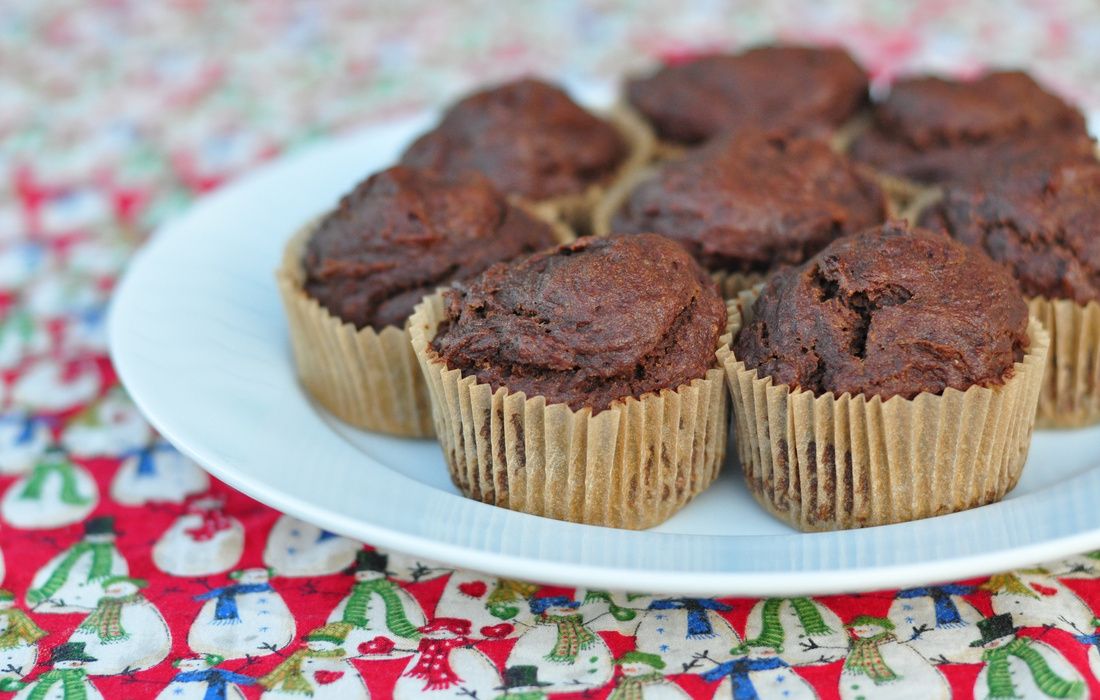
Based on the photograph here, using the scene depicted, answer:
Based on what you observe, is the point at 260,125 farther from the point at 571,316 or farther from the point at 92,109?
the point at 571,316

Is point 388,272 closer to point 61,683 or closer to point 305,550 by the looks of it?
point 305,550

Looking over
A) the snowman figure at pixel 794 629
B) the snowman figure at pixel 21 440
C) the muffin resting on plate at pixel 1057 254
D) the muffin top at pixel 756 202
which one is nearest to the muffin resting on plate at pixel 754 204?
the muffin top at pixel 756 202

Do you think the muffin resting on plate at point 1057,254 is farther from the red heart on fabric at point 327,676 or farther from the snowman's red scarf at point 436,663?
the red heart on fabric at point 327,676

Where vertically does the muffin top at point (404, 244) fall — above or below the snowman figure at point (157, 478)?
above

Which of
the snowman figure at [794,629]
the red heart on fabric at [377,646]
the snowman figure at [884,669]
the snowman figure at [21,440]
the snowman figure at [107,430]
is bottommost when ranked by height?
the snowman figure at [107,430]

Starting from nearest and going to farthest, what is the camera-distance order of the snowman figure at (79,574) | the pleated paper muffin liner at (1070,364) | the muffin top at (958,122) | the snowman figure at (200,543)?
1. the snowman figure at (79,574)
2. the snowman figure at (200,543)
3. the pleated paper muffin liner at (1070,364)
4. the muffin top at (958,122)

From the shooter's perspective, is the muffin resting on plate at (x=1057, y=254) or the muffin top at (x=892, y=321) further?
the muffin resting on plate at (x=1057, y=254)

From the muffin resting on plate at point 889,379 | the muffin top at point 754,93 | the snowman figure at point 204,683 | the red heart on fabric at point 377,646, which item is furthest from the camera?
the muffin top at point 754,93
